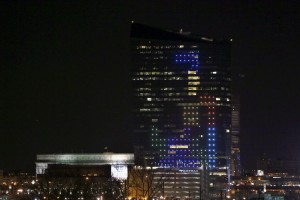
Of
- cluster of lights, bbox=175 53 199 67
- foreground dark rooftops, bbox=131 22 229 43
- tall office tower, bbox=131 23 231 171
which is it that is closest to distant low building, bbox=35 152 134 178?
tall office tower, bbox=131 23 231 171

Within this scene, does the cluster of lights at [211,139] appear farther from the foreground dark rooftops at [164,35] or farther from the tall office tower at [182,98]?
the foreground dark rooftops at [164,35]

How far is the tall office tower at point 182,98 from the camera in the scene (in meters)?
82.8

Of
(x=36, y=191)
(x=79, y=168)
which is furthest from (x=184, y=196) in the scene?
(x=36, y=191)

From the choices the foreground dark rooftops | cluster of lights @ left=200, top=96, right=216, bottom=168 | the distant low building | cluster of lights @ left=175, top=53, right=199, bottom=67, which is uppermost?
the foreground dark rooftops

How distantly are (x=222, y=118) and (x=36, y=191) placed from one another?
3622cm

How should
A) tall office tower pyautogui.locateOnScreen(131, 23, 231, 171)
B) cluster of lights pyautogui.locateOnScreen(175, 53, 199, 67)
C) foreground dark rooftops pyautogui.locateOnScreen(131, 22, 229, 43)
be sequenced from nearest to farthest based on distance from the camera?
tall office tower pyautogui.locateOnScreen(131, 23, 231, 171) < cluster of lights pyautogui.locateOnScreen(175, 53, 199, 67) < foreground dark rooftops pyautogui.locateOnScreen(131, 22, 229, 43)

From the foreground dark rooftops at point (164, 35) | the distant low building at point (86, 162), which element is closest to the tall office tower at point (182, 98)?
the foreground dark rooftops at point (164, 35)

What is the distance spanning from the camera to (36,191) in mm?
51250

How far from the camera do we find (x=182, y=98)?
84875 mm

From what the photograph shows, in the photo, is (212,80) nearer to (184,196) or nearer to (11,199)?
(184,196)

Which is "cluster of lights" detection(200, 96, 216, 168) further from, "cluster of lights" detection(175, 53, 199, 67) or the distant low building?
the distant low building

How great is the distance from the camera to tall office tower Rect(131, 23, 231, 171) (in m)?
82.8

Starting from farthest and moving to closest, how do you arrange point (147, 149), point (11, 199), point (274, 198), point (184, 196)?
point (147, 149) < point (184, 196) < point (274, 198) < point (11, 199)

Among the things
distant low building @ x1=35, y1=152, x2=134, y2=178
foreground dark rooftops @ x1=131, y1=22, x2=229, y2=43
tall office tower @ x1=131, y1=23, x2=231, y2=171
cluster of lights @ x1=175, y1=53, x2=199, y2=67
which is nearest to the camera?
distant low building @ x1=35, y1=152, x2=134, y2=178
